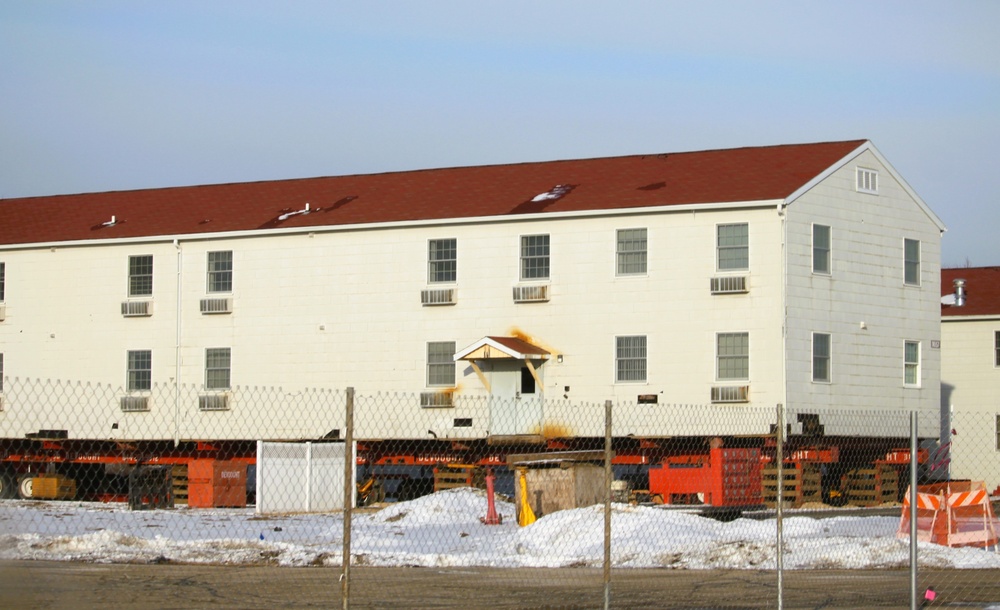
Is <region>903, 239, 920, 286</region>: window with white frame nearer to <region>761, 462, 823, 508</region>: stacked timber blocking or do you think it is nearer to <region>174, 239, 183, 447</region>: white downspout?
<region>761, 462, 823, 508</region>: stacked timber blocking

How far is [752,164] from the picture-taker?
121 feet

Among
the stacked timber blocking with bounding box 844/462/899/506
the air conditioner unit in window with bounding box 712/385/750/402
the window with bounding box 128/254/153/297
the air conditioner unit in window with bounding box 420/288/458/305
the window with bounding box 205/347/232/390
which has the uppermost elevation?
the window with bounding box 128/254/153/297

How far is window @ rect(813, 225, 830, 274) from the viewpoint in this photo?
34406mm

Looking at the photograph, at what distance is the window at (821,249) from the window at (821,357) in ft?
5.29

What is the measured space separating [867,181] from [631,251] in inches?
259

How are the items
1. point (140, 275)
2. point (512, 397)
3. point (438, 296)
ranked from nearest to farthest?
point (512, 397), point (438, 296), point (140, 275)

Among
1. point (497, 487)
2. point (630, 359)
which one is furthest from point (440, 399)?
point (497, 487)

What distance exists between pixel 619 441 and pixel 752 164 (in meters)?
8.28

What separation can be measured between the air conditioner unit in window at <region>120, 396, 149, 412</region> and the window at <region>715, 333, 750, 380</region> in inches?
618

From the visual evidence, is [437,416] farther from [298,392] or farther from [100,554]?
[100,554]

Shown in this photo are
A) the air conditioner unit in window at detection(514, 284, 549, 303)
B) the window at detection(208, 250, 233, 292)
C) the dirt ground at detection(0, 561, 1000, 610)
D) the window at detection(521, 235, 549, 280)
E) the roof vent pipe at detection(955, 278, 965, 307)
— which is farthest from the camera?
the roof vent pipe at detection(955, 278, 965, 307)

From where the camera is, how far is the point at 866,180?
36.3 m

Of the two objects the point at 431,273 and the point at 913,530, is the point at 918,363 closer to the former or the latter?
the point at 431,273

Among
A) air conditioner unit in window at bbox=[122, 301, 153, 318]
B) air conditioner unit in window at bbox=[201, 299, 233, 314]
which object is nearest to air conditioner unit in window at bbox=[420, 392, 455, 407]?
air conditioner unit in window at bbox=[201, 299, 233, 314]
